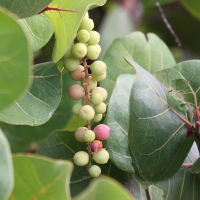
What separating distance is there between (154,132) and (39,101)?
22cm

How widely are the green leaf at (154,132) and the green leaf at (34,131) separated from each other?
37 centimetres

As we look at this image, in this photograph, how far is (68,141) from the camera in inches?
23.8

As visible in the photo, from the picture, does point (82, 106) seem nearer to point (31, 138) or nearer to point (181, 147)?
point (181, 147)

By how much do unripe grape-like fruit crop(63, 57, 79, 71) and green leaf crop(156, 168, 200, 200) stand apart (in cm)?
29

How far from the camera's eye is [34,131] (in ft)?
2.90

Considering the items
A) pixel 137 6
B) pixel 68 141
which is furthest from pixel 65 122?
pixel 137 6

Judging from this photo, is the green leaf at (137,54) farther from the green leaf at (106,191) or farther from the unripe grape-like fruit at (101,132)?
the green leaf at (106,191)

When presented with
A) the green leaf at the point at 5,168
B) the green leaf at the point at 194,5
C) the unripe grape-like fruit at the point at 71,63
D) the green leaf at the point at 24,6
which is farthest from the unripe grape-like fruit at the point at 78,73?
the green leaf at the point at 194,5

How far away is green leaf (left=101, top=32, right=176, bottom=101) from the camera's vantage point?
Result: 33.1 inches

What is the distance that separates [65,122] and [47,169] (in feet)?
1.73

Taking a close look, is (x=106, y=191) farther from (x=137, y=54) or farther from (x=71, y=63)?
(x=137, y=54)

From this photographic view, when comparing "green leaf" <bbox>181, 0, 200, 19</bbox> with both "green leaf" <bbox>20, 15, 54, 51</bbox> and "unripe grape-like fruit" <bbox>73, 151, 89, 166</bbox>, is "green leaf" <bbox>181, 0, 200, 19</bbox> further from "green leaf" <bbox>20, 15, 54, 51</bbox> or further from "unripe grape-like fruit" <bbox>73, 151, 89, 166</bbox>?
"unripe grape-like fruit" <bbox>73, 151, 89, 166</bbox>

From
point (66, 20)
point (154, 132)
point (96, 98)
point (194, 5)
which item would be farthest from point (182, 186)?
point (194, 5)

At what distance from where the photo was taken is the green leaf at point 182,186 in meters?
0.58
